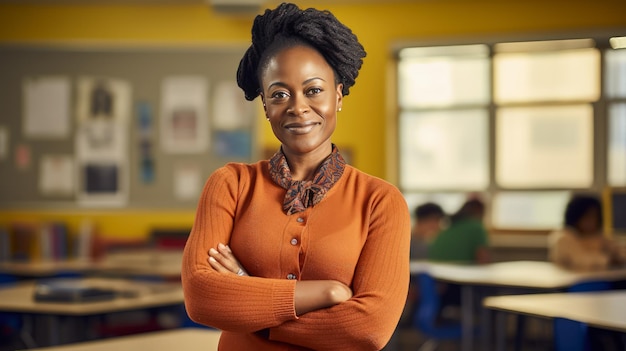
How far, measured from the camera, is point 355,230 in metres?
1.69

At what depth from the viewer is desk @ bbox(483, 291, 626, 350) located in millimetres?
3279

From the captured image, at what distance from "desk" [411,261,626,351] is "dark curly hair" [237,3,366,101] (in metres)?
3.49

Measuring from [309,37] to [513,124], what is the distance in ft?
23.1

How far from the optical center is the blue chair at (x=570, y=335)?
10.6ft

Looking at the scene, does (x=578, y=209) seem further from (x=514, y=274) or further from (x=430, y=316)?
(x=430, y=316)

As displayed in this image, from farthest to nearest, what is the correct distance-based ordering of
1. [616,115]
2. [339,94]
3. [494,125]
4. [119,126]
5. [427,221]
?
[119,126] < [494,125] < [616,115] < [427,221] < [339,94]

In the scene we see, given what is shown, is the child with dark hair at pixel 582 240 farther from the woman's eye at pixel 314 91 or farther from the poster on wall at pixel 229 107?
the woman's eye at pixel 314 91

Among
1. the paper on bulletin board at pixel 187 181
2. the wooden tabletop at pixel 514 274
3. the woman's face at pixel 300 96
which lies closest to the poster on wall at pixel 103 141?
the paper on bulletin board at pixel 187 181

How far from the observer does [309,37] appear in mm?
1672

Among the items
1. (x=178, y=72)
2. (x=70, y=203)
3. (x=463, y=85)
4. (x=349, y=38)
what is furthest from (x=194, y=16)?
(x=349, y=38)

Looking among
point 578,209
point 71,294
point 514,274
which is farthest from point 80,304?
point 578,209

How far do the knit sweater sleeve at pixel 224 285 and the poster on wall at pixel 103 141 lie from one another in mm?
7212

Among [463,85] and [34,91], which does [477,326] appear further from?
[34,91]

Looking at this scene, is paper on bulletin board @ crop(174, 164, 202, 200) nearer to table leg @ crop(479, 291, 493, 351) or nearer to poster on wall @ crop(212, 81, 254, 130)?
poster on wall @ crop(212, 81, 254, 130)
